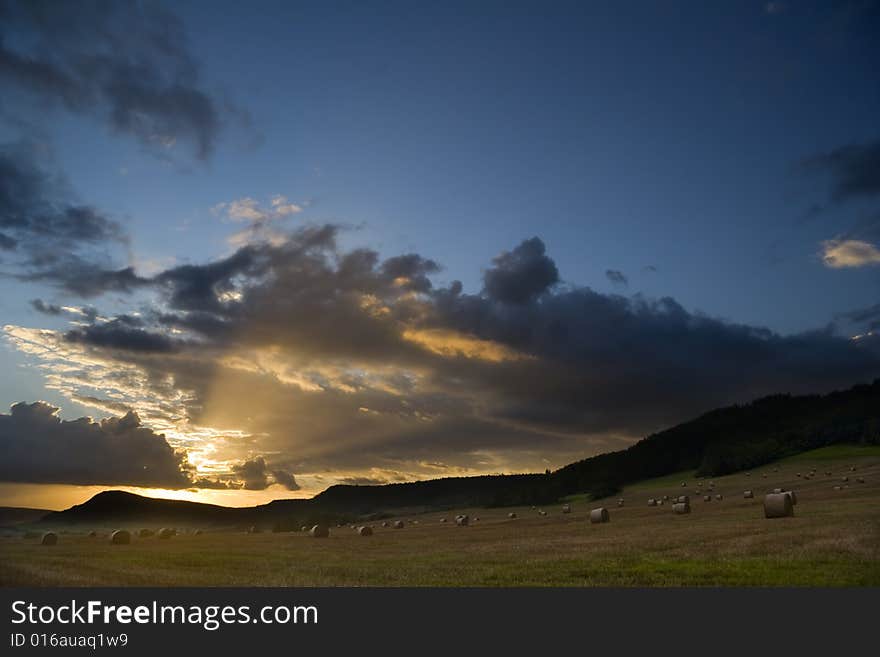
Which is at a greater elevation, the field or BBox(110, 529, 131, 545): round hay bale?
BBox(110, 529, 131, 545): round hay bale

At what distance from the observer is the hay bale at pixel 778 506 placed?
3788 centimetres

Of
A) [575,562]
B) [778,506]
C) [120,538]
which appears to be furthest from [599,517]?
[120,538]

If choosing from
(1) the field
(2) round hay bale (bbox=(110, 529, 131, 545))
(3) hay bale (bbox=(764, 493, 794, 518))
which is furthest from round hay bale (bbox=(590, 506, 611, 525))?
(2) round hay bale (bbox=(110, 529, 131, 545))

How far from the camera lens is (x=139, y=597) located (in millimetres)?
14922

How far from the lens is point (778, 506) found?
3800cm

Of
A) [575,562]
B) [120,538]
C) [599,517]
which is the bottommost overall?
[575,562]

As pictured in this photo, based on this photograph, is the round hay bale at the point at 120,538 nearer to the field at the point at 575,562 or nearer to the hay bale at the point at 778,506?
the field at the point at 575,562

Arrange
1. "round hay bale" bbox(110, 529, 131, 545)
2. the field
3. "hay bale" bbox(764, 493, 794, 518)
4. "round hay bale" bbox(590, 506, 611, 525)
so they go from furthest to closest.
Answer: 1. "round hay bale" bbox(590, 506, 611, 525)
2. "round hay bale" bbox(110, 529, 131, 545)
3. "hay bale" bbox(764, 493, 794, 518)
4. the field

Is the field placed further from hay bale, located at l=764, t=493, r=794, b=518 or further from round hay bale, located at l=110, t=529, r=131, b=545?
round hay bale, located at l=110, t=529, r=131, b=545

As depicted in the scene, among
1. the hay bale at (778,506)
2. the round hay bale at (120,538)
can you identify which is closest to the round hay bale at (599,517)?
the hay bale at (778,506)

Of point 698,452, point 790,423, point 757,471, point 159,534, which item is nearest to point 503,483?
point 698,452

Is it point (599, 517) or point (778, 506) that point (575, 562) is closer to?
point (778, 506)

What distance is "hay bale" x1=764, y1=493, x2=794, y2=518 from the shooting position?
37875 mm

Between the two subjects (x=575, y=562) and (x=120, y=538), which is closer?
(x=575, y=562)
